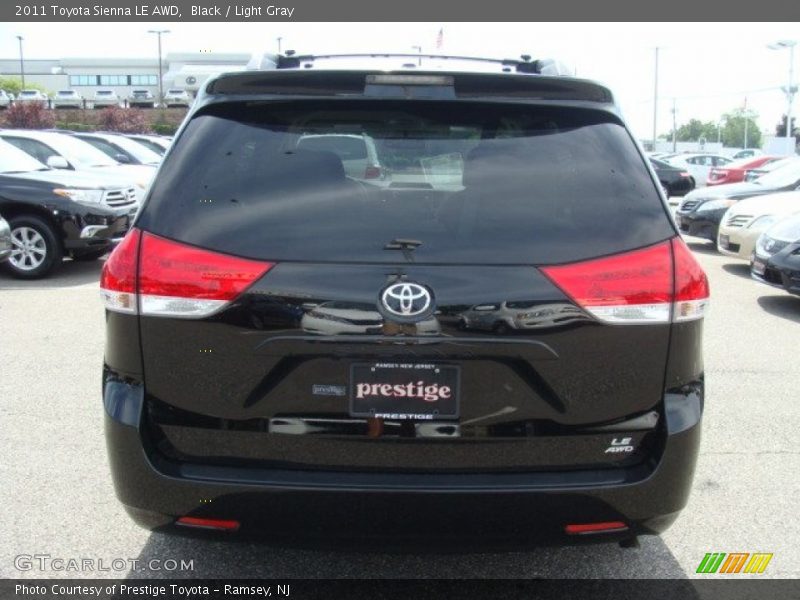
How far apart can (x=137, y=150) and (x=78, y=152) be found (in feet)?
11.2

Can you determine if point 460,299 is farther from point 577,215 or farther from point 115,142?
point 115,142

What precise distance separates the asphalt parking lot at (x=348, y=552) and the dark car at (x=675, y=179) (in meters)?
19.9

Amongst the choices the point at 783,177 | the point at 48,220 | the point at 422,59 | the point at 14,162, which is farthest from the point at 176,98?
the point at 422,59

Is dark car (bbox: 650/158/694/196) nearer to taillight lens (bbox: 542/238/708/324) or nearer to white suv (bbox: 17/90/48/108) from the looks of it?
taillight lens (bbox: 542/238/708/324)

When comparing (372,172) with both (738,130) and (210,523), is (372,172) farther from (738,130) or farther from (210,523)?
(738,130)

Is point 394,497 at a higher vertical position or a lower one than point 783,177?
lower

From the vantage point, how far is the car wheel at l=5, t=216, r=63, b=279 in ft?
34.2

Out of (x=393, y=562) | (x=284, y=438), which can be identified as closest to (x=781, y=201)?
(x=393, y=562)

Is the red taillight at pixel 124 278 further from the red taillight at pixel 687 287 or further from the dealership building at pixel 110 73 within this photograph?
the dealership building at pixel 110 73

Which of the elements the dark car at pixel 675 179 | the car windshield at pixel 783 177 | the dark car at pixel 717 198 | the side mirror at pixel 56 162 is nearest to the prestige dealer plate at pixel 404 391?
the side mirror at pixel 56 162

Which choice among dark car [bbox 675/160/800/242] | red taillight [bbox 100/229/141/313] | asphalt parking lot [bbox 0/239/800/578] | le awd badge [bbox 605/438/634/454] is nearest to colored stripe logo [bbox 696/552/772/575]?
asphalt parking lot [bbox 0/239/800/578]

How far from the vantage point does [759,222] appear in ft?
36.0

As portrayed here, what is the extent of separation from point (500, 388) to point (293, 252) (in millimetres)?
716

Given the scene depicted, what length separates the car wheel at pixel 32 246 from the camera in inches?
410
